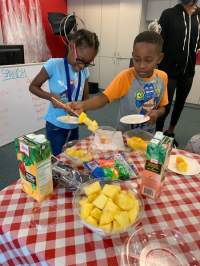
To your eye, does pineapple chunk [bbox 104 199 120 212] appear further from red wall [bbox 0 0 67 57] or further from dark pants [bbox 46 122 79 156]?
red wall [bbox 0 0 67 57]

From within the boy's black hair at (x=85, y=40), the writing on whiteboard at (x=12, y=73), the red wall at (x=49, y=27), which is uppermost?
the red wall at (x=49, y=27)

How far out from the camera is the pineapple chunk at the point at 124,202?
0.61 meters

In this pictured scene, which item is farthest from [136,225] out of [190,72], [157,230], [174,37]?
[190,72]

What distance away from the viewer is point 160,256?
1.85ft

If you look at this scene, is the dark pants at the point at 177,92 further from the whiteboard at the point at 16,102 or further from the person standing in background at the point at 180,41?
the whiteboard at the point at 16,102

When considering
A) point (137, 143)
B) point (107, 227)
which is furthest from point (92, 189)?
point (137, 143)

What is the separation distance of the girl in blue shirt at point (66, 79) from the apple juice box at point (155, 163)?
62cm

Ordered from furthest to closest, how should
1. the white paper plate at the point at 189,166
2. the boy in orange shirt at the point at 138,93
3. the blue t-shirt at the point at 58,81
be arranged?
the blue t-shirt at the point at 58,81 → the boy in orange shirt at the point at 138,93 → the white paper plate at the point at 189,166

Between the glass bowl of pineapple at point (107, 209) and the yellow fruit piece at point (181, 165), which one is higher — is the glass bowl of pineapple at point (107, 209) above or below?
above

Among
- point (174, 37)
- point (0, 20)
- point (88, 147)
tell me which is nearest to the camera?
point (88, 147)

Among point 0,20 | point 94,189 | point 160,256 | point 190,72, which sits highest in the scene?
point 0,20

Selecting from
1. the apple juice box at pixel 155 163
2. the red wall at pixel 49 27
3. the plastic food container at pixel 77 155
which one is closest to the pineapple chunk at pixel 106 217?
the apple juice box at pixel 155 163

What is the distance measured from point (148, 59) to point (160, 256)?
0.89m

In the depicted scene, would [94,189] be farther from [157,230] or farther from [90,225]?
[157,230]
